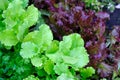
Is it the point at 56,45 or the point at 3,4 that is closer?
the point at 56,45

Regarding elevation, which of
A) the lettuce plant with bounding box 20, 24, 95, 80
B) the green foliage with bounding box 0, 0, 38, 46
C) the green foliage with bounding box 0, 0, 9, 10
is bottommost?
the lettuce plant with bounding box 20, 24, 95, 80

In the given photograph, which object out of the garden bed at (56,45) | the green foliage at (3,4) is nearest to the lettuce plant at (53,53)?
the garden bed at (56,45)

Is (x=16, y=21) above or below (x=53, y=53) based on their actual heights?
above

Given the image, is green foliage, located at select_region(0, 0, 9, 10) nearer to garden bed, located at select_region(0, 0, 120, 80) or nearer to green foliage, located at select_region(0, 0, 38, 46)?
garden bed, located at select_region(0, 0, 120, 80)

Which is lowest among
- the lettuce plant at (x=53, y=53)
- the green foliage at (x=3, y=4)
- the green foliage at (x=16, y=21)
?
the lettuce plant at (x=53, y=53)

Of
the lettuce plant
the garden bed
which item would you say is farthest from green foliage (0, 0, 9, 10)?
the lettuce plant

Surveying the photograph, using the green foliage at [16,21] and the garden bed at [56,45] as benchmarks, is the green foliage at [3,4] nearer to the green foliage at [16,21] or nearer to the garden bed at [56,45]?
the garden bed at [56,45]

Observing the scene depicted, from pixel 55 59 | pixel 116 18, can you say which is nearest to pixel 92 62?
pixel 55 59

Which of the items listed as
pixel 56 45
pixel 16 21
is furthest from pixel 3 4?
pixel 56 45

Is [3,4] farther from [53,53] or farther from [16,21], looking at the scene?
[53,53]

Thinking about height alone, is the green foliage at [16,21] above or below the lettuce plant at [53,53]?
above

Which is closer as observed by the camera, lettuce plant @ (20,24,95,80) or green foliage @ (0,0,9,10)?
lettuce plant @ (20,24,95,80)
